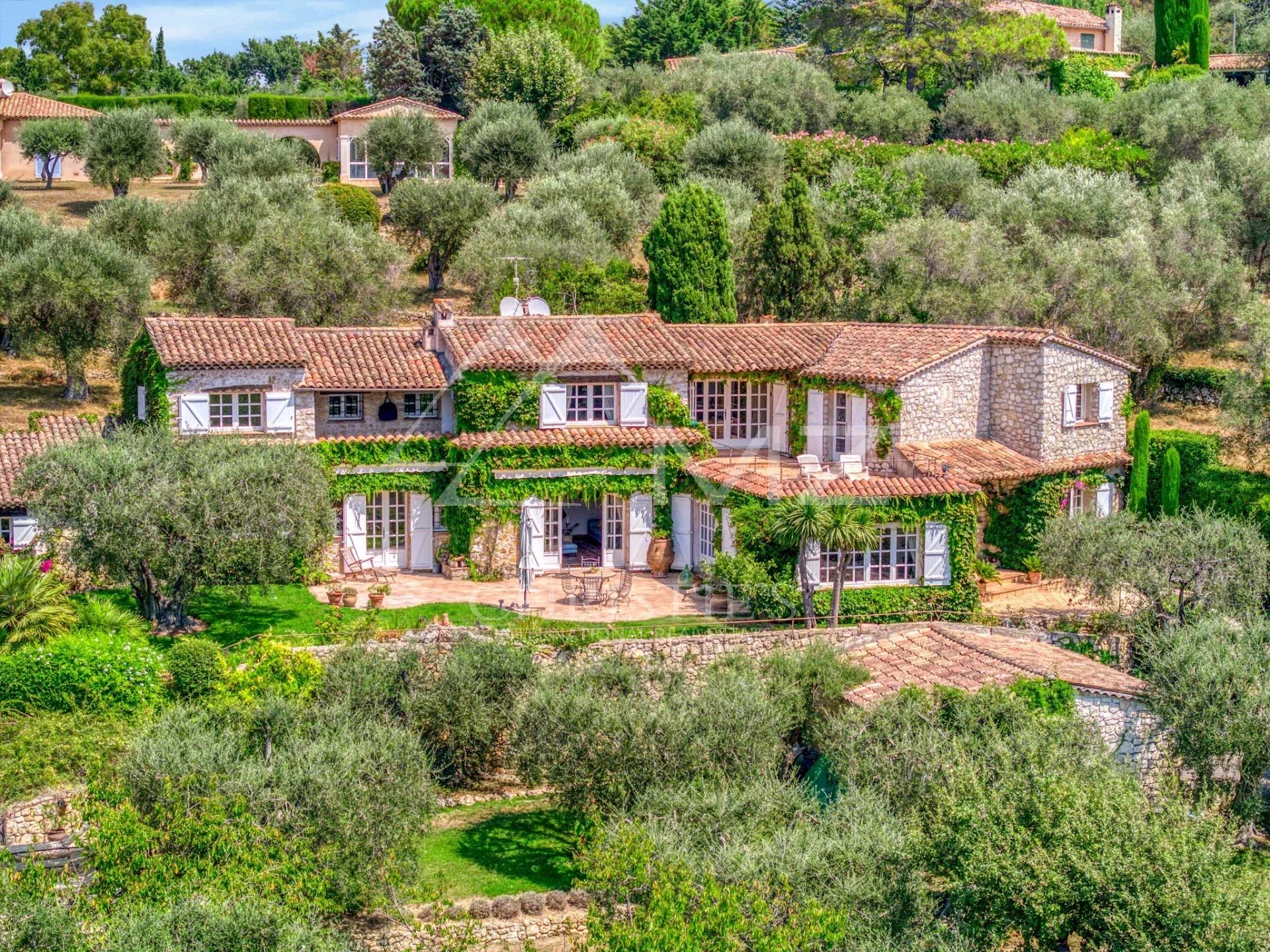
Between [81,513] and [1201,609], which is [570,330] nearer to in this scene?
[81,513]

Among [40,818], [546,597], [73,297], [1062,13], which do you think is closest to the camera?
[40,818]

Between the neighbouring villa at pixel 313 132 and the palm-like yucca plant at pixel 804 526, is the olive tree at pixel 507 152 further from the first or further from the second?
Answer: the palm-like yucca plant at pixel 804 526

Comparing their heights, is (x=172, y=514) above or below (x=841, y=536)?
above

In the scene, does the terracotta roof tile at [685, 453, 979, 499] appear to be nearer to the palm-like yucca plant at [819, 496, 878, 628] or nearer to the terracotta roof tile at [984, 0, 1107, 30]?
the palm-like yucca plant at [819, 496, 878, 628]

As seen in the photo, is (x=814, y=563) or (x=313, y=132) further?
(x=313, y=132)

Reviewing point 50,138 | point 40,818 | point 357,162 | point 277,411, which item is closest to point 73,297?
point 277,411

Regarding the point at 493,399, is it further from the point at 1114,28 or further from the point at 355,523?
the point at 1114,28

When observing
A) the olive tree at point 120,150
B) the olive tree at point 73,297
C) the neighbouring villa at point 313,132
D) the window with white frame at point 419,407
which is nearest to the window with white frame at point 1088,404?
the window with white frame at point 419,407

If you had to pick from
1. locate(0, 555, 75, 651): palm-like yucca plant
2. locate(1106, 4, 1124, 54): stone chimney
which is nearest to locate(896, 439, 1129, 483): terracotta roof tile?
locate(0, 555, 75, 651): palm-like yucca plant
